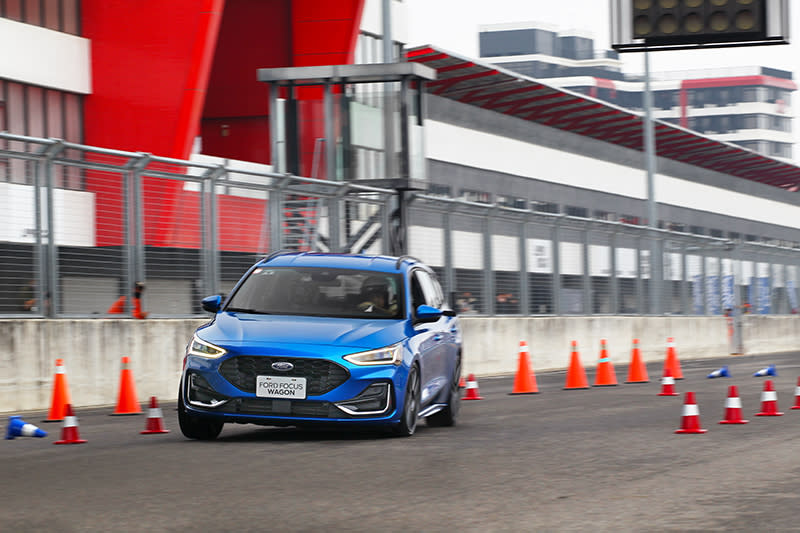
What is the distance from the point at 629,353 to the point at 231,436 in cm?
2151

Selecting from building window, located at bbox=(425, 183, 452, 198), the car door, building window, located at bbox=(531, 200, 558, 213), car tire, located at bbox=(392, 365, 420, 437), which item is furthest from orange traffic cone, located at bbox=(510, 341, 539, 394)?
building window, located at bbox=(531, 200, 558, 213)

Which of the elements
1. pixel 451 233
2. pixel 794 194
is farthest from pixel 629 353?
pixel 794 194

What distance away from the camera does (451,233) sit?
2544cm

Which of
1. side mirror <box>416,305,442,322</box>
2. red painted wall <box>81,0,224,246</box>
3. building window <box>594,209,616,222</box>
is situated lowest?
side mirror <box>416,305,442,322</box>

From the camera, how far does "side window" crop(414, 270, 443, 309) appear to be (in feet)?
42.7

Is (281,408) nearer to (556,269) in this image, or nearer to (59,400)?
(59,400)

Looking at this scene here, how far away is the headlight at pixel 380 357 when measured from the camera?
35.9 ft

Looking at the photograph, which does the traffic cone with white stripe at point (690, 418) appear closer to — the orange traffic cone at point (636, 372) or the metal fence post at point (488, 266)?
the orange traffic cone at point (636, 372)

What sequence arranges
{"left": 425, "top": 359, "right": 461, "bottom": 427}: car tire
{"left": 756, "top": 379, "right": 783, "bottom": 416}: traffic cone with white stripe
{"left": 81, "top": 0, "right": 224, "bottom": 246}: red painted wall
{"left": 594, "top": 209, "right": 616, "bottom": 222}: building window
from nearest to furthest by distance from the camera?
{"left": 425, "top": 359, "right": 461, "bottom": 427}: car tire
{"left": 756, "top": 379, "right": 783, "bottom": 416}: traffic cone with white stripe
{"left": 81, "top": 0, "right": 224, "bottom": 246}: red painted wall
{"left": 594, "top": 209, "right": 616, "bottom": 222}: building window

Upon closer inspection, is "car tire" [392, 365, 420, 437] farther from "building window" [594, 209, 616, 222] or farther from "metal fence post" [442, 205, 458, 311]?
"building window" [594, 209, 616, 222]

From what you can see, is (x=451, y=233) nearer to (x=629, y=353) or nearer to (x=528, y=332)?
(x=528, y=332)

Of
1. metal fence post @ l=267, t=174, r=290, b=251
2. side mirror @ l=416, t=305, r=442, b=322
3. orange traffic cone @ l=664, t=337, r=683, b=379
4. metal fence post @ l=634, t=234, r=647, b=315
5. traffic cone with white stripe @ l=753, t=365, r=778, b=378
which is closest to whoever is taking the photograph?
side mirror @ l=416, t=305, r=442, b=322

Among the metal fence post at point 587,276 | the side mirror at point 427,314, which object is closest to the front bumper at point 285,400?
the side mirror at point 427,314

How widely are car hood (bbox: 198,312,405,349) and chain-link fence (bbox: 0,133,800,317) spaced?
13.6 feet
